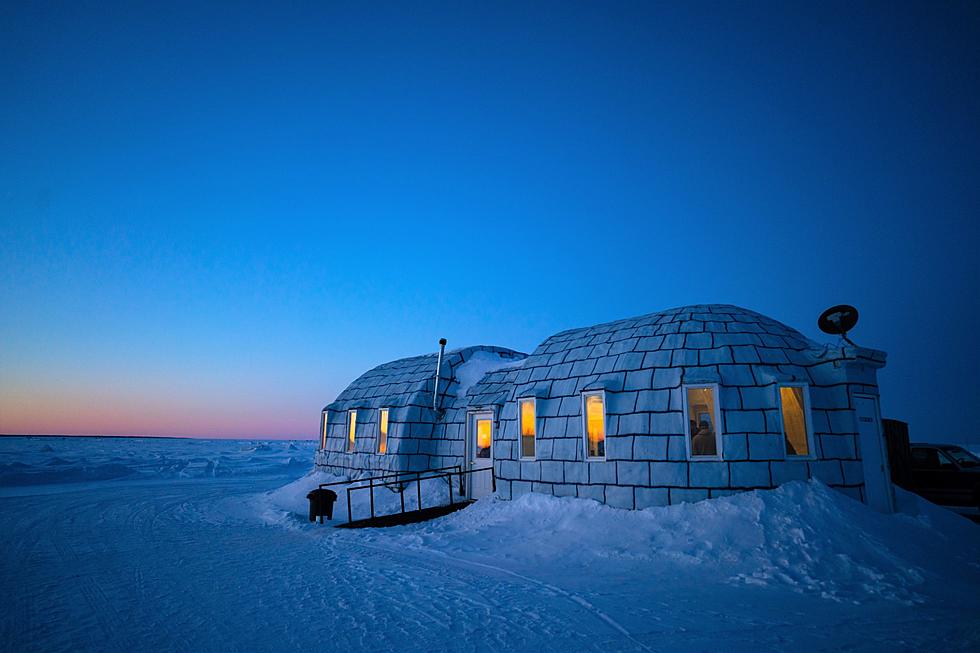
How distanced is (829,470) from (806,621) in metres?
5.53

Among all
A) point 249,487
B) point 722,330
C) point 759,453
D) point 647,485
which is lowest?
point 249,487

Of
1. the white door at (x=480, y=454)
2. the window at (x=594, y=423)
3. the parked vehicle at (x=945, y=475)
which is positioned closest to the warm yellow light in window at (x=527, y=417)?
the window at (x=594, y=423)

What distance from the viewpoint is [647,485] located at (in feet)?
36.5

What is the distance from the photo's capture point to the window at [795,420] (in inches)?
419

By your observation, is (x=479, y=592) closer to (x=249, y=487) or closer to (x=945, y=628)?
(x=945, y=628)

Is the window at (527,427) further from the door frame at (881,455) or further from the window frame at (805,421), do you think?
the door frame at (881,455)

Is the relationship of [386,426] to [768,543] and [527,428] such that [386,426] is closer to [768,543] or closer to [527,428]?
[527,428]

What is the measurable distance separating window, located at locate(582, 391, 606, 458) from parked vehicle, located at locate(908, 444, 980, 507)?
10.3m

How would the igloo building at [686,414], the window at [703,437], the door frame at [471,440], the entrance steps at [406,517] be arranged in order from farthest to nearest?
the door frame at [471,440]
the entrance steps at [406,517]
the window at [703,437]
the igloo building at [686,414]

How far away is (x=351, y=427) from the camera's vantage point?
20.5m

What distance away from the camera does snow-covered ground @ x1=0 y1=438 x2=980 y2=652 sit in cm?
562

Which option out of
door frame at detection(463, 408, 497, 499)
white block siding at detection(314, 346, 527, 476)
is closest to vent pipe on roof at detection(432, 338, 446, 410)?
white block siding at detection(314, 346, 527, 476)

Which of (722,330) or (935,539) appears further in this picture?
(722,330)

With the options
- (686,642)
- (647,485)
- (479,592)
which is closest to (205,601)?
(479,592)
